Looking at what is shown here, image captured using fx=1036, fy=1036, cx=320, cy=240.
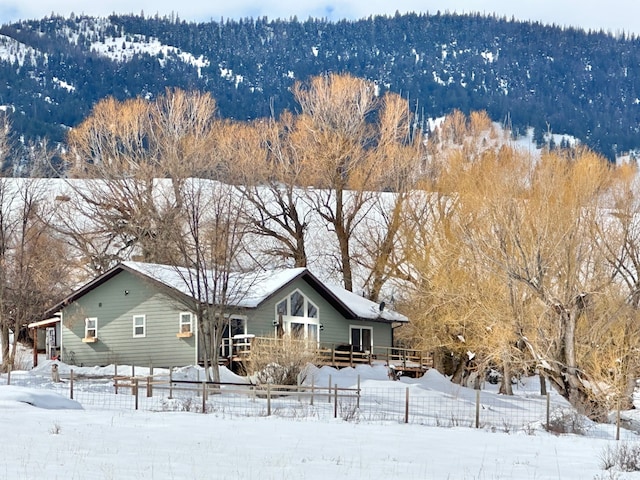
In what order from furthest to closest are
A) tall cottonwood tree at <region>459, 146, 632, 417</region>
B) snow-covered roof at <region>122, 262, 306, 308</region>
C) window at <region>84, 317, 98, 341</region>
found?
window at <region>84, 317, 98, 341</region>, snow-covered roof at <region>122, 262, 306, 308</region>, tall cottonwood tree at <region>459, 146, 632, 417</region>

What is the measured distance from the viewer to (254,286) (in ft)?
147

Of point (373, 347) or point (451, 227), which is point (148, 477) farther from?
point (373, 347)

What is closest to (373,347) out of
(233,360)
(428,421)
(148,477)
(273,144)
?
(233,360)

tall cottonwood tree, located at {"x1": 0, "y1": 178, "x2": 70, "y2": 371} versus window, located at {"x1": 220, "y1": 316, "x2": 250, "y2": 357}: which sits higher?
tall cottonwood tree, located at {"x1": 0, "y1": 178, "x2": 70, "y2": 371}

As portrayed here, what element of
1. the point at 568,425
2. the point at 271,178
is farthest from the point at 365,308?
the point at 568,425

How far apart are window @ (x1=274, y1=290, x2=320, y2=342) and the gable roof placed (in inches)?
34.6

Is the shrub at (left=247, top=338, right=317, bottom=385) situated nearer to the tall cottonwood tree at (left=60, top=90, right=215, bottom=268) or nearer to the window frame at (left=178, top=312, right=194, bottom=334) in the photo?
the window frame at (left=178, top=312, right=194, bottom=334)

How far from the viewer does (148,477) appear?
46.9 feet

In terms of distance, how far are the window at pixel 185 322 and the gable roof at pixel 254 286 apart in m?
1.51

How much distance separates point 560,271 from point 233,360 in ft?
48.7

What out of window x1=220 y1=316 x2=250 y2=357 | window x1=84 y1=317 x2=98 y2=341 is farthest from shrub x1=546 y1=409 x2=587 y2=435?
window x1=84 y1=317 x2=98 y2=341

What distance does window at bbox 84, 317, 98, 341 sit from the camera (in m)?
46.0

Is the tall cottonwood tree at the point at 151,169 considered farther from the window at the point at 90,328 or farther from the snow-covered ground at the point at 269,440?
the snow-covered ground at the point at 269,440

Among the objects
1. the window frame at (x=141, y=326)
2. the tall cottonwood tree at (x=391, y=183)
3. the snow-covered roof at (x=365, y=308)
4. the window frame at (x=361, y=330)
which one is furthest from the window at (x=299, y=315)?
the window frame at (x=141, y=326)
